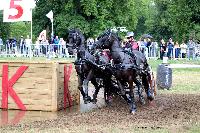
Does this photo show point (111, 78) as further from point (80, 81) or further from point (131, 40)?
point (131, 40)

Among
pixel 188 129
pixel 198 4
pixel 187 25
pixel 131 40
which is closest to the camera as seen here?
pixel 188 129

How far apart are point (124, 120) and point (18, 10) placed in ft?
20.4

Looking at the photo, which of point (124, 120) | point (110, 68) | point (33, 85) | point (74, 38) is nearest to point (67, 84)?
point (33, 85)

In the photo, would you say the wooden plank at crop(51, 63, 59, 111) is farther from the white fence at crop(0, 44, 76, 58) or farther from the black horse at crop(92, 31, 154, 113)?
the white fence at crop(0, 44, 76, 58)

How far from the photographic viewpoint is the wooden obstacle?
49.4 ft

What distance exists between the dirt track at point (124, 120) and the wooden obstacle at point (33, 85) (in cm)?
106

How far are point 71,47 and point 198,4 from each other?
19624 millimetres

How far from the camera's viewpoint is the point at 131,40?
61.5ft

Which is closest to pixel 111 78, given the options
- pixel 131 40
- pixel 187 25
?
pixel 131 40

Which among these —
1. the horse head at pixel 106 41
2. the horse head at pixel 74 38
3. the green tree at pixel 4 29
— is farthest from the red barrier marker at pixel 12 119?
the green tree at pixel 4 29

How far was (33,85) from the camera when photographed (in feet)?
49.9

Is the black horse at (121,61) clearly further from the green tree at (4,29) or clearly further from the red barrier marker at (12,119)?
the green tree at (4,29)

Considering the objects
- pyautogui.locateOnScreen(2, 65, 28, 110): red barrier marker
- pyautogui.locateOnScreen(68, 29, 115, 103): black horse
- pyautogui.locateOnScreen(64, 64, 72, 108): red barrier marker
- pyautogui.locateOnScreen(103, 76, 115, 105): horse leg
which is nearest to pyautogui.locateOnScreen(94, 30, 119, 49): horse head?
pyautogui.locateOnScreen(68, 29, 115, 103): black horse

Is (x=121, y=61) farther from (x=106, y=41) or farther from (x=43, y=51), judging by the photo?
(x=43, y=51)
